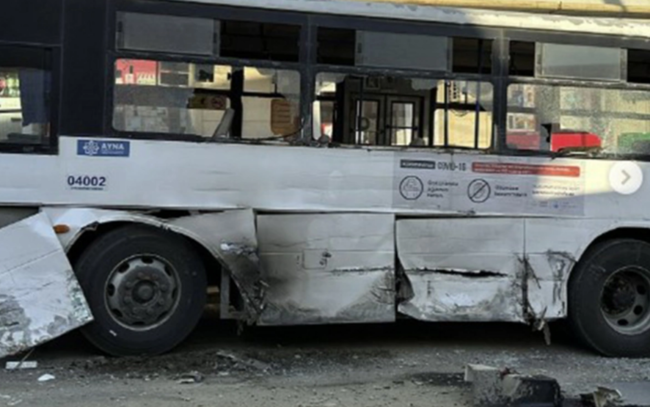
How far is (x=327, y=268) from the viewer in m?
6.21

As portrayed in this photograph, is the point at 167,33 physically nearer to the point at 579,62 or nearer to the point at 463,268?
the point at 463,268

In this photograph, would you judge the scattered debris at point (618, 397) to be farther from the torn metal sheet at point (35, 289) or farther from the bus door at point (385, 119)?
the torn metal sheet at point (35, 289)

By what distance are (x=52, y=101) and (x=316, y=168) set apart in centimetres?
218

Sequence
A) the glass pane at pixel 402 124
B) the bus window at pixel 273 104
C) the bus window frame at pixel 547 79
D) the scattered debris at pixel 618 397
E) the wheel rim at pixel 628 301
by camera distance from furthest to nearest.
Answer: the wheel rim at pixel 628 301 → the bus window frame at pixel 547 79 → the glass pane at pixel 402 124 → the bus window at pixel 273 104 → the scattered debris at pixel 618 397

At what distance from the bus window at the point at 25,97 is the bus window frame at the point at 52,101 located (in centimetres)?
2

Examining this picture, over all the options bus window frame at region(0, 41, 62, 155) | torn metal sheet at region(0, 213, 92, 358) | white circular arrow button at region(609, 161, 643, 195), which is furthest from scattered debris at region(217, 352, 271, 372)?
white circular arrow button at region(609, 161, 643, 195)

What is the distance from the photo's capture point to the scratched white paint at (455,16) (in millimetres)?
6094

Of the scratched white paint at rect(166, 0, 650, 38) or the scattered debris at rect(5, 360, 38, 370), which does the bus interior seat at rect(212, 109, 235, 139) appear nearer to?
Answer: the scratched white paint at rect(166, 0, 650, 38)

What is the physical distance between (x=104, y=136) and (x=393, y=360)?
3.09 meters

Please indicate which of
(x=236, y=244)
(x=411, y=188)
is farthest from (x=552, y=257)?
(x=236, y=244)

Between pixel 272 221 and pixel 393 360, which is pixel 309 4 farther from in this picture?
pixel 393 360

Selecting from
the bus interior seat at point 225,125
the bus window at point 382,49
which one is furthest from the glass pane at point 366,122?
the bus interior seat at point 225,125

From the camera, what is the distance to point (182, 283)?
19.6 feet

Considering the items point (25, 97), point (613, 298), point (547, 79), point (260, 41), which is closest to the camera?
point (25, 97)
